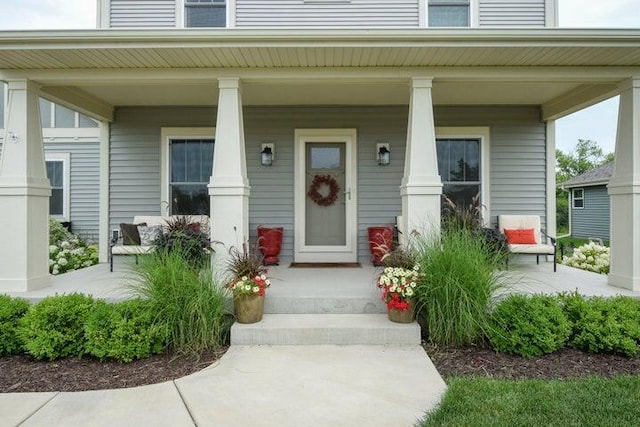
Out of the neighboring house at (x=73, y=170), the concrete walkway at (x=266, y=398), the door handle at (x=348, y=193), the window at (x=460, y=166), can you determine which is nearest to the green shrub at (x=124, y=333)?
the concrete walkway at (x=266, y=398)

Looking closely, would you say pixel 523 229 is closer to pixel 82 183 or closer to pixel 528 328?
pixel 528 328

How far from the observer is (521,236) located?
249 inches

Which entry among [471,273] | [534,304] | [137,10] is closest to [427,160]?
[471,273]

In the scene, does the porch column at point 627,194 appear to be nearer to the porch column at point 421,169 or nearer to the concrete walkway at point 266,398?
the porch column at point 421,169

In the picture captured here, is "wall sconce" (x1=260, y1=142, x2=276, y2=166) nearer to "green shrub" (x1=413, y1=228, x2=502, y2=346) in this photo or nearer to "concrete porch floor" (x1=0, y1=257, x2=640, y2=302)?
"concrete porch floor" (x1=0, y1=257, x2=640, y2=302)

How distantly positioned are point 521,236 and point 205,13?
21.0ft

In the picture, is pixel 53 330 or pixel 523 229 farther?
pixel 523 229

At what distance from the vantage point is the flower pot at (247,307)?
3783mm

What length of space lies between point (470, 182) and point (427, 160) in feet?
8.55

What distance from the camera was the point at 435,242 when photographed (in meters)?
3.82

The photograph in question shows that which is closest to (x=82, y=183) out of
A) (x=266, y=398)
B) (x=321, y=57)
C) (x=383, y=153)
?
(x=383, y=153)

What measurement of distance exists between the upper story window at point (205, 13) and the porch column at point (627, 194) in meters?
5.89

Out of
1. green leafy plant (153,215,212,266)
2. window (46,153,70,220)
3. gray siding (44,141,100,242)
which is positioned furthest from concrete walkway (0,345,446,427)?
window (46,153,70,220)

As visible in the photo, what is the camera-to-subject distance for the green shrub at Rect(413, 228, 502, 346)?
11.5ft
